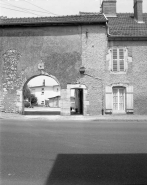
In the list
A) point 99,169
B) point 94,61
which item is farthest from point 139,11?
point 99,169

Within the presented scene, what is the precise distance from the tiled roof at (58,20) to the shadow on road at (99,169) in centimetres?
1356

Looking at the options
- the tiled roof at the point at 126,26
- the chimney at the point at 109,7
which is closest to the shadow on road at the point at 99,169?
the tiled roof at the point at 126,26

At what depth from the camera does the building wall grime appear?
17.7 m

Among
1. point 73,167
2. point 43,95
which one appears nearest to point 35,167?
point 73,167

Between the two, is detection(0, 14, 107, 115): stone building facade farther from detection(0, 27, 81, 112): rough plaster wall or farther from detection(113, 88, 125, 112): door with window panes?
detection(113, 88, 125, 112): door with window panes

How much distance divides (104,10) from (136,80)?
8.07 m

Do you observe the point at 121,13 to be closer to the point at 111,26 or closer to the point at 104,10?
the point at 104,10

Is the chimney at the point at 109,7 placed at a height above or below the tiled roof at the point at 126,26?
above

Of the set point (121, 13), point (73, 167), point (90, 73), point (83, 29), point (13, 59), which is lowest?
point (73, 167)

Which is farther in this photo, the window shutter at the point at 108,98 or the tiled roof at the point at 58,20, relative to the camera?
the window shutter at the point at 108,98

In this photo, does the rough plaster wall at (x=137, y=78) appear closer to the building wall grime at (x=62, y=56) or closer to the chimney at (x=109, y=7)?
the building wall grime at (x=62, y=56)

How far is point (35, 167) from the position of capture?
4902 mm

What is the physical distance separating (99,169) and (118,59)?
555 inches

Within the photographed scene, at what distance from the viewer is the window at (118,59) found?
58.7ft
